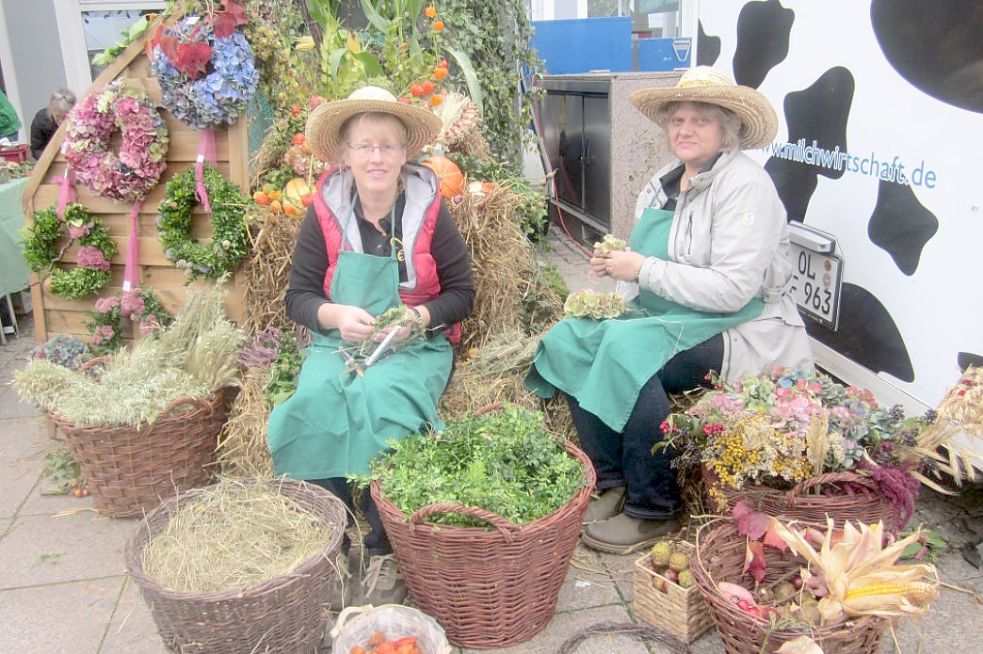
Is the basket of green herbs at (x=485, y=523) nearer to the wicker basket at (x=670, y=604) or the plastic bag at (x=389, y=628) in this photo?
the plastic bag at (x=389, y=628)

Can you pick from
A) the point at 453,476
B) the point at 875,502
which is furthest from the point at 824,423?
the point at 453,476

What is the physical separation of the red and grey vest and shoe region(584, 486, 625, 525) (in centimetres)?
107

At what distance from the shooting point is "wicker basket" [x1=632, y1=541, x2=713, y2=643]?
242cm

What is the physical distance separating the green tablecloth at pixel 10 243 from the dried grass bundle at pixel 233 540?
3901mm

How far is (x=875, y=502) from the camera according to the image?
2.41 metres

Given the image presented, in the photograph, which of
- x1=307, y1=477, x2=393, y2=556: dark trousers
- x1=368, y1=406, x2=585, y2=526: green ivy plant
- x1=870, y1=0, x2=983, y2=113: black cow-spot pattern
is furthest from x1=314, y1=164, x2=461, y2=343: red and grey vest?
x1=870, y1=0, x2=983, y2=113: black cow-spot pattern

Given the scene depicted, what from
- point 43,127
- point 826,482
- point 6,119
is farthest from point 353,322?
point 6,119

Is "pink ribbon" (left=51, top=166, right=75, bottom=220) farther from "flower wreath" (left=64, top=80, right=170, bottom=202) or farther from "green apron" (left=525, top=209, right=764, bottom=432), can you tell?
"green apron" (left=525, top=209, right=764, bottom=432)

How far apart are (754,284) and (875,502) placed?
83cm

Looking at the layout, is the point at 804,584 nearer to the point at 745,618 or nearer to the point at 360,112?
the point at 745,618

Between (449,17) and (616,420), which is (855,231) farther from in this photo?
(449,17)

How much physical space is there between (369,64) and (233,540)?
2.81m

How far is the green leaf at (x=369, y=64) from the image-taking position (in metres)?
4.23

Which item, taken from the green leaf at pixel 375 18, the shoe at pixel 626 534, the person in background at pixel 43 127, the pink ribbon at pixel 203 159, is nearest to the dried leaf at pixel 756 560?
the shoe at pixel 626 534
